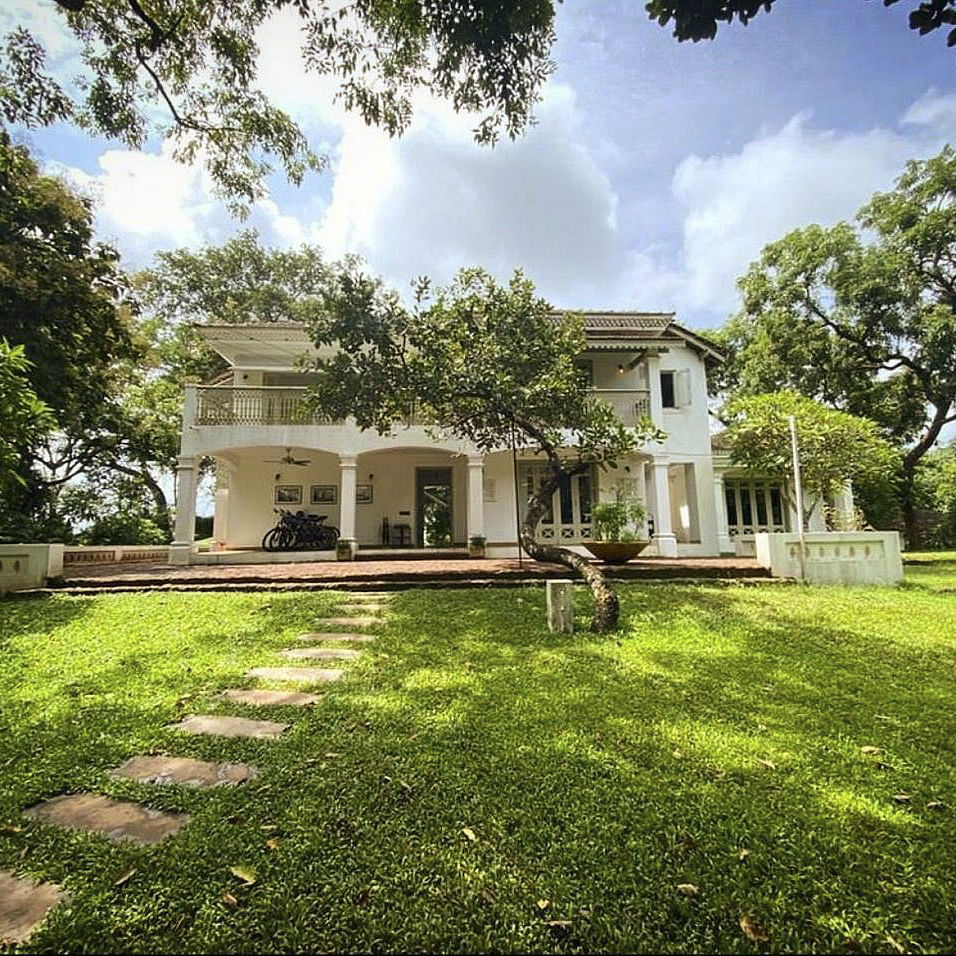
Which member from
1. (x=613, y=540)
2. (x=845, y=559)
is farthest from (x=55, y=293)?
(x=845, y=559)

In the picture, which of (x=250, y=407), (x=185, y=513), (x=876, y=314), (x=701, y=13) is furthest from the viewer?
(x=876, y=314)

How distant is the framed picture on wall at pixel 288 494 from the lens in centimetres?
1498

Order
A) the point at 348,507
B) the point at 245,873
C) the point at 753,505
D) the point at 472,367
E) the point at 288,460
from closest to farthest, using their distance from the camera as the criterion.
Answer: the point at 245,873, the point at 472,367, the point at 348,507, the point at 288,460, the point at 753,505

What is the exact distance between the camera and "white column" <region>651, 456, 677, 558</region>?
41.4ft

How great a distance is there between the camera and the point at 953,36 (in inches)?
92.0

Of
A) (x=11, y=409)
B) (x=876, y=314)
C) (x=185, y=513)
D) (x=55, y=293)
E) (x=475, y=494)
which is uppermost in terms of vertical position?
(x=876, y=314)

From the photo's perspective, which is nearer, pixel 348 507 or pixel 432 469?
pixel 348 507

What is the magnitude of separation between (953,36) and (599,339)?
439 inches

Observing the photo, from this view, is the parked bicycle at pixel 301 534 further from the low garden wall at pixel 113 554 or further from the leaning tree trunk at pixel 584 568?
the leaning tree trunk at pixel 584 568

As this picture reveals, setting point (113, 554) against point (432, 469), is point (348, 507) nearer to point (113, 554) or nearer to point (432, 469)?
point (432, 469)

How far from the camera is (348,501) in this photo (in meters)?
12.2

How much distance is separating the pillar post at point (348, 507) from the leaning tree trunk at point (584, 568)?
534 centimetres

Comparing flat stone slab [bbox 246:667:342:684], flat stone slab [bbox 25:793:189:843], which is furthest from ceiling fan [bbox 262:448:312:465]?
flat stone slab [bbox 25:793:189:843]

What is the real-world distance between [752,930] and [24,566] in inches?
398
